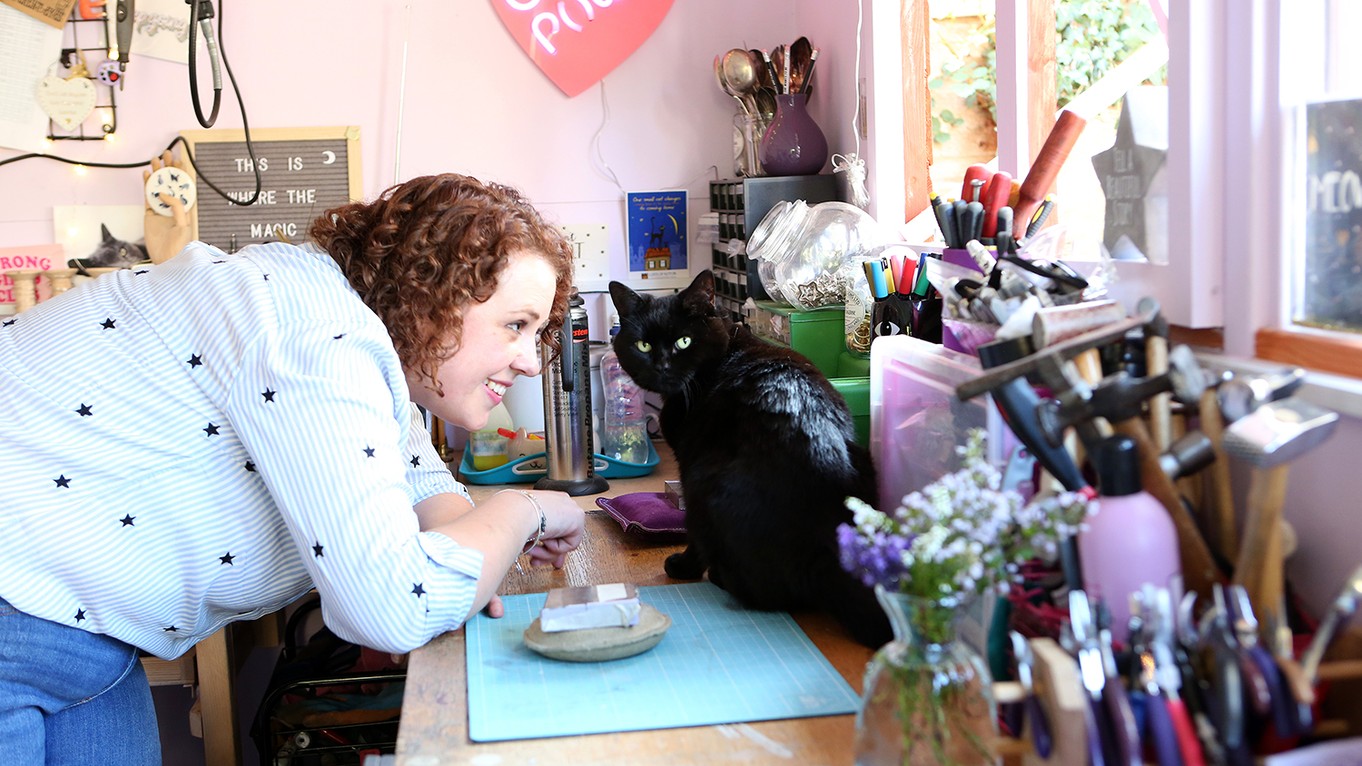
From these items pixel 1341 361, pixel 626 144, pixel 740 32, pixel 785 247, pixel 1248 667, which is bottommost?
pixel 1248 667

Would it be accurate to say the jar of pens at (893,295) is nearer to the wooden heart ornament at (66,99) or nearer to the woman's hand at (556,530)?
the woman's hand at (556,530)

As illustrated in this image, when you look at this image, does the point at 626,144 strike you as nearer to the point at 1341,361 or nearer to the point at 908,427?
the point at 908,427

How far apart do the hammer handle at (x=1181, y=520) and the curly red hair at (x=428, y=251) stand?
666 mm

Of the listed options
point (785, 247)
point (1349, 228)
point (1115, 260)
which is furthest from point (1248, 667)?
point (785, 247)

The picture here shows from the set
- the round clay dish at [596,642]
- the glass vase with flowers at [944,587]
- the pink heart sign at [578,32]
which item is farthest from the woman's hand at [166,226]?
the glass vase with flowers at [944,587]

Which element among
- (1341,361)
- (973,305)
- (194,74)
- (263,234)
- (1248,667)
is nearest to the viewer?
(1248,667)

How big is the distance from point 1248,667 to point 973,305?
1.52ft

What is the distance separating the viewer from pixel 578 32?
233 centimetres

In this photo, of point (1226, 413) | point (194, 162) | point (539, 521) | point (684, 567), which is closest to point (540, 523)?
point (539, 521)

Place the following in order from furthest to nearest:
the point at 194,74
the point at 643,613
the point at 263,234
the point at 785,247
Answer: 1. the point at 263,234
2. the point at 194,74
3. the point at 785,247
4. the point at 643,613

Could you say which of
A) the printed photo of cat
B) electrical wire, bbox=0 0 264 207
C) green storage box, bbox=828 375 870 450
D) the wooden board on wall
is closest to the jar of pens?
green storage box, bbox=828 375 870 450

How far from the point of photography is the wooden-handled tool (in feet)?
4.07

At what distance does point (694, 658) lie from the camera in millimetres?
1070

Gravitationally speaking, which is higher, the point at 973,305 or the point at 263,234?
the point at 263,234
